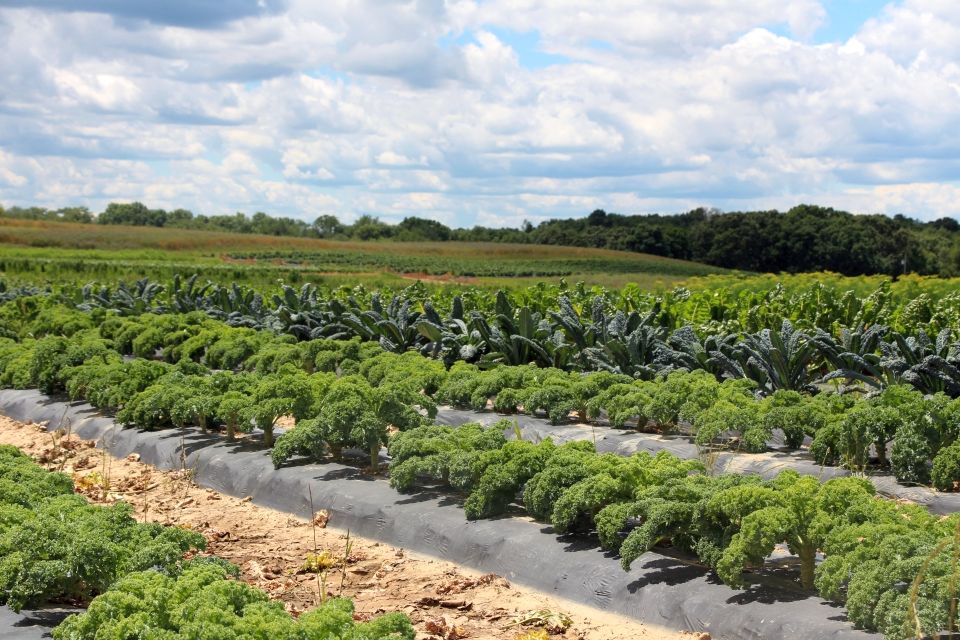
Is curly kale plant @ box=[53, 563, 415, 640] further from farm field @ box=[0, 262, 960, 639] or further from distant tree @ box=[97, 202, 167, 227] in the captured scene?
distant tree @ box=[97, 202, 167, 227]

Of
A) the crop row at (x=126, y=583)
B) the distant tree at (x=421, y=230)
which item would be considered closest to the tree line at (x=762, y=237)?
the distant tree at (x=421, y=230)

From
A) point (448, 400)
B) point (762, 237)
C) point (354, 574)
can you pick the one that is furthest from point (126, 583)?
point (762, 237)

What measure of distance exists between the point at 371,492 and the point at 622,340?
414 cm

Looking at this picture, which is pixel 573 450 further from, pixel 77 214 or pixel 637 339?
pixel 77 214

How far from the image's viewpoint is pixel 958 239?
57469mm

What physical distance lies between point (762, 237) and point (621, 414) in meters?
55.1

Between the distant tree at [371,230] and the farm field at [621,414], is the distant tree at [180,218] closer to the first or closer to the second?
the distant tree at [371,230]

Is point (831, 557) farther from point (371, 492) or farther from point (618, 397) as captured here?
point (618, 397)

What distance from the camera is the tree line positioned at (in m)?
54.8

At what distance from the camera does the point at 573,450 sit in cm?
561

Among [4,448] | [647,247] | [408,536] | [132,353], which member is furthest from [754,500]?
[647,247]

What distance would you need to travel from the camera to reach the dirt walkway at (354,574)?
14.9 ft

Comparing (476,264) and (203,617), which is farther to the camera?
(476,264)

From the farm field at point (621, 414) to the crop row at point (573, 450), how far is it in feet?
0.05
